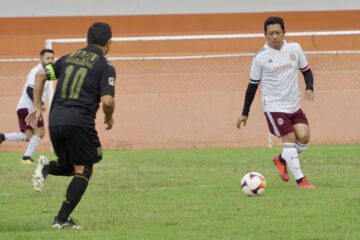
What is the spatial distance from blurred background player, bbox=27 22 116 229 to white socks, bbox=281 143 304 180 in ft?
11.8

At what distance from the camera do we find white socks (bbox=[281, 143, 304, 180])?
11.4 metres

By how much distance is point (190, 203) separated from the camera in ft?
33.7

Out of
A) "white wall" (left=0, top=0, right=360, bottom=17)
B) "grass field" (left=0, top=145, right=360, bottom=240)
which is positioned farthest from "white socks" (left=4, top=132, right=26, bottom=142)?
"white wall" (left=0, top=0, right=360, bottom=17)

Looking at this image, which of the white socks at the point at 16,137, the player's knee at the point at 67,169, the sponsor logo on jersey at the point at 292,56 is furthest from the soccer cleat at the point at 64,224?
the white socks at the point at 16,137

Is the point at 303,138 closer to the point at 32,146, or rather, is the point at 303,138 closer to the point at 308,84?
the point at 308,84

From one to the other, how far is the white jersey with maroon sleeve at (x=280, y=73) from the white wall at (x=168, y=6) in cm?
1592

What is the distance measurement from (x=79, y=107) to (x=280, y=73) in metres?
3.90

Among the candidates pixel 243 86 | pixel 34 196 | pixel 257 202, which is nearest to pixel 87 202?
pixel 34 196

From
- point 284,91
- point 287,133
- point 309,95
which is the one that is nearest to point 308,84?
point 309,95

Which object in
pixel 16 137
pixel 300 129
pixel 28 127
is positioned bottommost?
pixel 16 137

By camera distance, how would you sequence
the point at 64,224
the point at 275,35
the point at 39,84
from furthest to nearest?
the point at 275,35 → the point at 39,84 → the point at 64,224

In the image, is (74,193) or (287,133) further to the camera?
(287,133)

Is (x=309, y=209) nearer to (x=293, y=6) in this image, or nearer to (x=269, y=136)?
(x=269, y=136)

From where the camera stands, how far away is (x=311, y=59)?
21.8 meters
